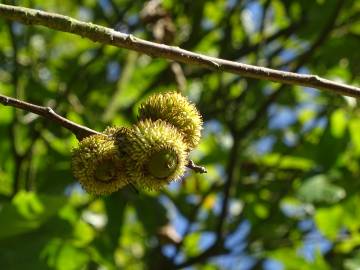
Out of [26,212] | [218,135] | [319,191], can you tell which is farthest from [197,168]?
[218,135]

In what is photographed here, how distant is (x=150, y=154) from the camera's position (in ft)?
6.51

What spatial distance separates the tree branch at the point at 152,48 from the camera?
1.66 meters

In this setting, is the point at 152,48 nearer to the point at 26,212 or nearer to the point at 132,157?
the point at 132,157

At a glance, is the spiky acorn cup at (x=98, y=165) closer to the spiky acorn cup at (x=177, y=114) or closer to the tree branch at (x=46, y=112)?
the tree branch at (x=46, y=112)

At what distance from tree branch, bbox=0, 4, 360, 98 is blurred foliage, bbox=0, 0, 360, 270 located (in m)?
1.28

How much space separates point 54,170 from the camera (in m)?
3.52

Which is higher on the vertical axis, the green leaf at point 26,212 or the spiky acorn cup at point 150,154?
the green leaf at point 26,212

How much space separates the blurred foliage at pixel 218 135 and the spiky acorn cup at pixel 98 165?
0.84m

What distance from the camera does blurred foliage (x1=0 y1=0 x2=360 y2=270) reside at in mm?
3475

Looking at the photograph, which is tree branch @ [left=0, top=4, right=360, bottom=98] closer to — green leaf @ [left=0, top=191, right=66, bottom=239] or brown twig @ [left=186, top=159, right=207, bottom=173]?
brown twig @ [left=186, top=159, right=207, bottom=173]

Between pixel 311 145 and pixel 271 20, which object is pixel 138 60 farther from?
pixel 311 145

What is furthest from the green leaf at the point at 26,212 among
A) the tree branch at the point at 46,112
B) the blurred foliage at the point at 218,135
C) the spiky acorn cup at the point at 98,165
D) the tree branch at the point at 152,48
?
the tree branch at the point at 152,48

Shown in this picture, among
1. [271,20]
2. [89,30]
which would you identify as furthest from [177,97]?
[271,20]

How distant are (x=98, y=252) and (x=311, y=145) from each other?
51.4 inches
